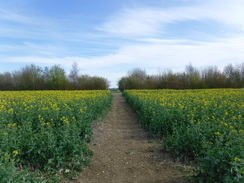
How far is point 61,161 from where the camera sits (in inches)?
186

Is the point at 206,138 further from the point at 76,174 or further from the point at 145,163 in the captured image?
the point at 76,174

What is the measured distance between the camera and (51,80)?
45.4 metres

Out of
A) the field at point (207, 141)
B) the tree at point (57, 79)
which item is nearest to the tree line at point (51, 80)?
the tree at point (57, 79)

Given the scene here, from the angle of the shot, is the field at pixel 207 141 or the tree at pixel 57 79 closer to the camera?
the field at pixel 207 141

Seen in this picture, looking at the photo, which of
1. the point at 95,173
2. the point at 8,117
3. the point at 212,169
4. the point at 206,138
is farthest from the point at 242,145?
the point at 8,117

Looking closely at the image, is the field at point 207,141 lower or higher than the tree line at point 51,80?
lower

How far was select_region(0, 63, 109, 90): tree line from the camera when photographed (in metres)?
45.1

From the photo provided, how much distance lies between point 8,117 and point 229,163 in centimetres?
752

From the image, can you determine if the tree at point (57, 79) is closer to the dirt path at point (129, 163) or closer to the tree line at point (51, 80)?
the tree line at point (51, 80)

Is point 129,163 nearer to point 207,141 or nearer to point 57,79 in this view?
point 207,141

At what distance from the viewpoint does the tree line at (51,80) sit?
45122mm

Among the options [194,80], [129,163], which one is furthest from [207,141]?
[194,80]

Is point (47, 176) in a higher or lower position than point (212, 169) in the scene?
lower

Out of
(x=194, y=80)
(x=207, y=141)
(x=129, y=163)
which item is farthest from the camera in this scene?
(x=194, y=80)
